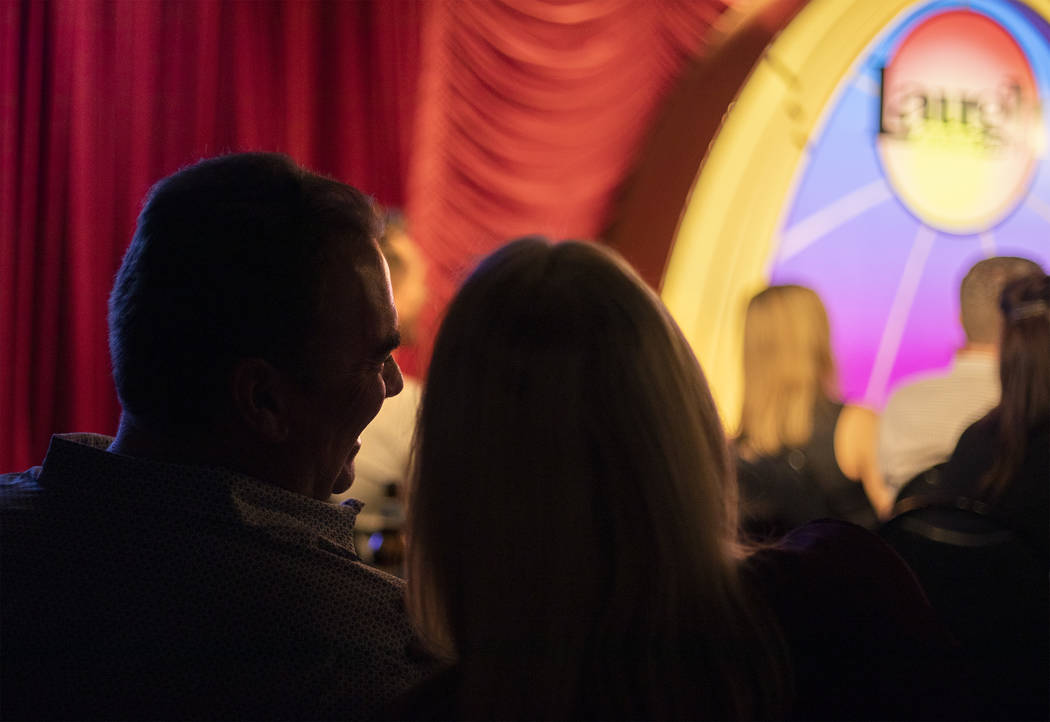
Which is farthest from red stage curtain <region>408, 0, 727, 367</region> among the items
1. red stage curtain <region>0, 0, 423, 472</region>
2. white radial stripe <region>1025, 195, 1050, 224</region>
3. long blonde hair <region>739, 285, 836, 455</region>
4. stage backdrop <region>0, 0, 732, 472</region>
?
white radial stripe <region>1025, 195, 1050, 224</region>

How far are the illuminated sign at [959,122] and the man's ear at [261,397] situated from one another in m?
4.13

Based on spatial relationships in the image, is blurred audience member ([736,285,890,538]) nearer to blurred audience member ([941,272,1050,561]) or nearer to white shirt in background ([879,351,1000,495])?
A: white shirt in background ([879,351,1000,495])

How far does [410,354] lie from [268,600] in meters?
2.50

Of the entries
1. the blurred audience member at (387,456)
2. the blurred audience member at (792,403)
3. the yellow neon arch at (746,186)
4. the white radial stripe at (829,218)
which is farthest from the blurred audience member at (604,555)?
the white radial stripe at (829,218)

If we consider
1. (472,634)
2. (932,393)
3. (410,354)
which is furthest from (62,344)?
Answer: (932,393)

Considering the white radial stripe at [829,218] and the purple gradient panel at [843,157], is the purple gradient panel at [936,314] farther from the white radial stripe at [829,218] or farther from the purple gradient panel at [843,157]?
the purple gradient panel at [843,157]

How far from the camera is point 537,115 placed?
12.5 feet

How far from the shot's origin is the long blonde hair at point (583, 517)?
0.76 meters

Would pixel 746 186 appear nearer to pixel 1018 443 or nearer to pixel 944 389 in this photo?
pixel 944 389

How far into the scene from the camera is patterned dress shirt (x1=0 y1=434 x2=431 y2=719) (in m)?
0.86

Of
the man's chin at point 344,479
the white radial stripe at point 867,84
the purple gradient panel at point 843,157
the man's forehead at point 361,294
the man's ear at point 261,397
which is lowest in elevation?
the man's chin at point 344,479

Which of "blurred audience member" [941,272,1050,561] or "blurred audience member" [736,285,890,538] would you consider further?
"blurred audience member" [736,285,890,538]

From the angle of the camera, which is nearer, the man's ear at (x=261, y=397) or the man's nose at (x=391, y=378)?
the man's ear at (x=261, y=397)

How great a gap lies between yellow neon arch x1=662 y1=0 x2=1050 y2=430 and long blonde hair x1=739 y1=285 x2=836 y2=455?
65 cm
